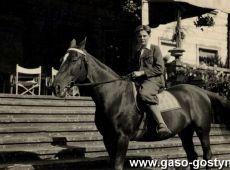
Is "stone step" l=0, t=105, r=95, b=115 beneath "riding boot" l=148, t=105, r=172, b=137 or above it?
beneath

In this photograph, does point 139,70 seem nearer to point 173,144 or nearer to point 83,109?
point 173,144

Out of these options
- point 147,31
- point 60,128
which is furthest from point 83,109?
point 147,31

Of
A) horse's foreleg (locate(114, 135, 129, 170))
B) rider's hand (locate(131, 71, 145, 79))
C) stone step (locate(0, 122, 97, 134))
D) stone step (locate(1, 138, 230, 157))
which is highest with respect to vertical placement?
rider's hand (locate(131, 71, 145, 79))

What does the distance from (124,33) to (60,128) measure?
10115 mm

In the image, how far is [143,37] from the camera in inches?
258

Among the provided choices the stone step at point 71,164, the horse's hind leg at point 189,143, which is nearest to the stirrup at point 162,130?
the horse's hind leg at point 189,143

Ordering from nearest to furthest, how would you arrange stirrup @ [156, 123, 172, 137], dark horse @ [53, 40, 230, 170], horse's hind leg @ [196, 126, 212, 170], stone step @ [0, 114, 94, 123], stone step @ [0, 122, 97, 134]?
dark horse @ [53, 40, 230, 170], stirrup @ [156, 123, 172, 137], horse's hind leg @ [196, 126, 212, 170], stone step @ [0, 122, 97, 134], stone step @ [0, 114, 94, 123]

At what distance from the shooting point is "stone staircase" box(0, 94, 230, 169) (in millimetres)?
7262

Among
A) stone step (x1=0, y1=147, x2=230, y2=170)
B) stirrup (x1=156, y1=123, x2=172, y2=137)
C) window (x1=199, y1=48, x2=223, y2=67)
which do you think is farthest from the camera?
window (x1=199, y1=48, x2=223, y2=67)

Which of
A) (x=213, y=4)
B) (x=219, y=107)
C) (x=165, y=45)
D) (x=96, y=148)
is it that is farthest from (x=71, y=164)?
(x=165, y=45)

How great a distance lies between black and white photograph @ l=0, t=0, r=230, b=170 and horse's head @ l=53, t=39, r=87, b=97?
0.01 m

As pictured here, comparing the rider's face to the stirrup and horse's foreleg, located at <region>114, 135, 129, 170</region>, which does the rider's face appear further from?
horse's foreleg, located at <region>114, 135, 129, 170</region>

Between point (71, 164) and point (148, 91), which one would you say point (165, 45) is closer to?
point (71, 164)

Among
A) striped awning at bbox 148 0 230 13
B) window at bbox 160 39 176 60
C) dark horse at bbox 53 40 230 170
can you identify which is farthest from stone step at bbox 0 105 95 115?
window at bbox 160 39 176 60
